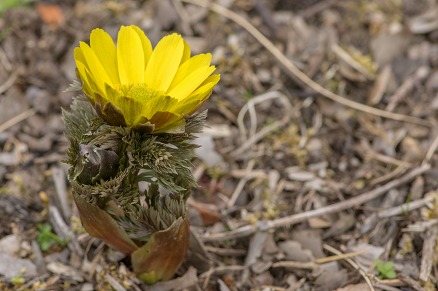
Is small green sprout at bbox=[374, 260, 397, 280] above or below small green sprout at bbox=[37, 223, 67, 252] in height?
below

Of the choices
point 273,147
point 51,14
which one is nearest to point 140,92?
point 273,147

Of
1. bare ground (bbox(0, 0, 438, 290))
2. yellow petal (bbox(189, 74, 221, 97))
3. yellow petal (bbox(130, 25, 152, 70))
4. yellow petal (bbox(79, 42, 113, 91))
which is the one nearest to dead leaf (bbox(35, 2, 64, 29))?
bare ground (bbox(0, 0, 438, 290))

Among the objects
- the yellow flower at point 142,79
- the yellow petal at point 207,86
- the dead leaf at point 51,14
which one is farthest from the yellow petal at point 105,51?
the dead leaf at point 51,14

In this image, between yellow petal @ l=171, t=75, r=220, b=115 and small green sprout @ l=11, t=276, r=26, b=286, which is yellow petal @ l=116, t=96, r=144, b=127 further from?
small green sprout @ l=11, t=276, r=26, b=286

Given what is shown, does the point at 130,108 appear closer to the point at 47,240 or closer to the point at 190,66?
the point at 190,66

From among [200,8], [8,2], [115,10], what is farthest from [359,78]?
[8,2]

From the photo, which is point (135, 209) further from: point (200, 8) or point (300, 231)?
point (200, 8)

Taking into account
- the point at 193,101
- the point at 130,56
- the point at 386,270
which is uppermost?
the point at 130,56
